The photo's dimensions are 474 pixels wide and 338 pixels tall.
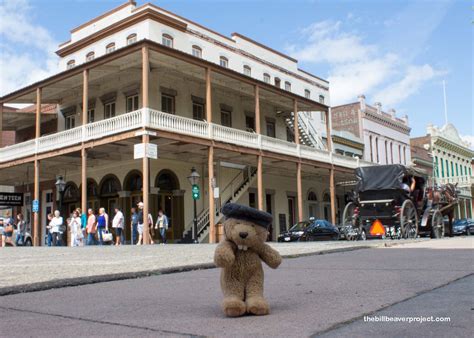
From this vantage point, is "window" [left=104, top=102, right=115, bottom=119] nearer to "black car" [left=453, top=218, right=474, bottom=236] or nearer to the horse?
the horse

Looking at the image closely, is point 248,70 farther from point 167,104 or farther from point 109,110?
point 109,110

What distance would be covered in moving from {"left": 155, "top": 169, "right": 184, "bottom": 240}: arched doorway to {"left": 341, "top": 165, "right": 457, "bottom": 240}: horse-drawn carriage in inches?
436

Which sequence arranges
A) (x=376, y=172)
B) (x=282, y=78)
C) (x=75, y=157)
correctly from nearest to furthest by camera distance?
(x=376, y=172) → (x=75, y=157) → (x=282, y=78)

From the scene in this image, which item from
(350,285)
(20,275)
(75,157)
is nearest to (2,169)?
(75,157)

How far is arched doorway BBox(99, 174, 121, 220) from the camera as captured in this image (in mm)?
29312

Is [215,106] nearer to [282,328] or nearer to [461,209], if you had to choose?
[282,328]

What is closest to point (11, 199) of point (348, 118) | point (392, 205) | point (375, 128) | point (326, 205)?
point (326, 205)

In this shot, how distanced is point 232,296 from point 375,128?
45.6m

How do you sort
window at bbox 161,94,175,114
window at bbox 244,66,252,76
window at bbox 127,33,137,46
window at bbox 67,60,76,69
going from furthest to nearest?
window at bbox 244,66,252,76 < window at bbox 67,60,76,69 < window at bbox 127,33,137,46 < window at bbox 161,94,175,114

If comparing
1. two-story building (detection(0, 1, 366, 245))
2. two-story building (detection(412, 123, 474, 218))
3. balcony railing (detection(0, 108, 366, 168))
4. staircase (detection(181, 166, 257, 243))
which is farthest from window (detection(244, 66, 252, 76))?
two-story building (detection(412, 123, 474, 218))

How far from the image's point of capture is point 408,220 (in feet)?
60.1

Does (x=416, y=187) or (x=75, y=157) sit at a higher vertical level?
(x=75, y=157)

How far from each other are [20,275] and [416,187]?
15807 mm

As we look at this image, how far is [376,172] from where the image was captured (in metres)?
19.0
